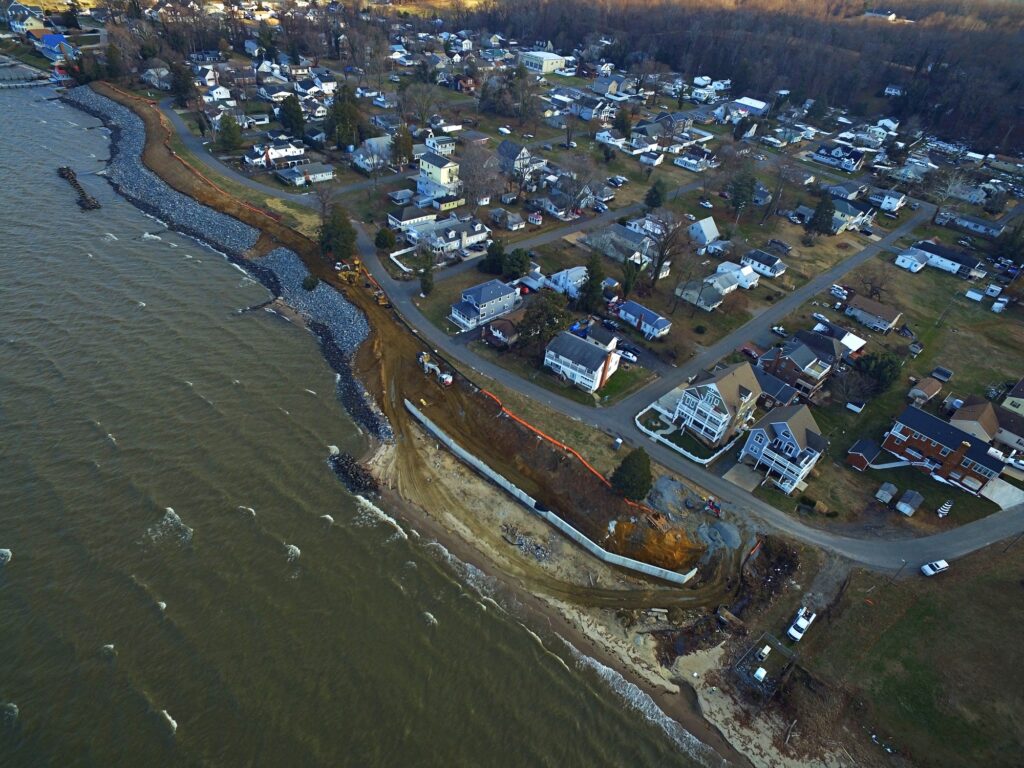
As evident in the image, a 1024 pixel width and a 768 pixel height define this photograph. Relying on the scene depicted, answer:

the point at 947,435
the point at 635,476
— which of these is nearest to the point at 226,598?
the point at 635,476

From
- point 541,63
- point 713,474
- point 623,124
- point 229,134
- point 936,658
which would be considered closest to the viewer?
point 936,658

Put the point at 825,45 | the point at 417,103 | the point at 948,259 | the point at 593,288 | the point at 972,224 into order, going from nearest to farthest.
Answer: the point at 593,288 → the point at 948,259 → the point at 972,224 → the point at 417,103 → the point at 825,45

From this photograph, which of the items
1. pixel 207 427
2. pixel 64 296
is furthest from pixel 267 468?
pixel 64 296

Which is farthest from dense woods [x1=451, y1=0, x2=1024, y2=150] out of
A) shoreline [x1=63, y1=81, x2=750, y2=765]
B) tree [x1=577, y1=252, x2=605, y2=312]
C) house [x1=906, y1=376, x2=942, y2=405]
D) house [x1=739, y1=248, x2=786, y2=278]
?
shoreline [x1=63, y1=81, x2=750, y2=765]

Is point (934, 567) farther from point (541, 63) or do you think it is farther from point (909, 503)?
point (541, 63)

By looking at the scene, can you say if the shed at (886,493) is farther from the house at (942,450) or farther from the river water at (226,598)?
the river water at (226,598)

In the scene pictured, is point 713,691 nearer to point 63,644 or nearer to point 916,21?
point 63,644

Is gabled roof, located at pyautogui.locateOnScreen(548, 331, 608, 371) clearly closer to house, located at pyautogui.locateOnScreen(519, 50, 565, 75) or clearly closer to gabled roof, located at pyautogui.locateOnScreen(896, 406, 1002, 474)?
gabled roof, located at pyautogui.locateOnScreen(896, 406, 1002, 474)
